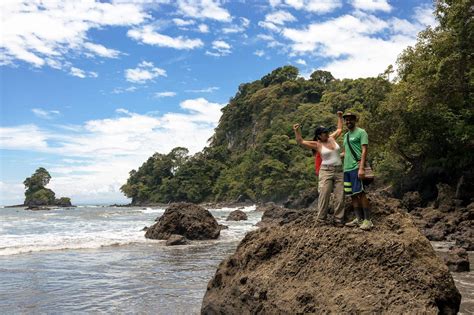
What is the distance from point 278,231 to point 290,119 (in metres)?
86.8

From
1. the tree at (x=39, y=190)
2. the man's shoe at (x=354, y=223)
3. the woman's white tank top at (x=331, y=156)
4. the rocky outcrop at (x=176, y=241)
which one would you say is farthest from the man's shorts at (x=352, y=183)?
the tree at (x=39, y=190)

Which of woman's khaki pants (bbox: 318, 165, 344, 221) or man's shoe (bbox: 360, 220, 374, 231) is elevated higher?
woman's khaki pants (bbox: 318, 165, 344, 221)

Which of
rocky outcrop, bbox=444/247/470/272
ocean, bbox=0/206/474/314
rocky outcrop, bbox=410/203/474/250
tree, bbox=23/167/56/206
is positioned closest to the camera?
ocean, bbox=0/206/474/314

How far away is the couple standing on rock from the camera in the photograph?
630 centimetres

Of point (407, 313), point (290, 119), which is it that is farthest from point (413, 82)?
point (290, 119)

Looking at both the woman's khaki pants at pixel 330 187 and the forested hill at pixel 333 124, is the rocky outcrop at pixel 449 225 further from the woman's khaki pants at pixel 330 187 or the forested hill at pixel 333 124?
the woman's khaki pants at pixel 330 187

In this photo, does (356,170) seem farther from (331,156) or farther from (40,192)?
(40,192)

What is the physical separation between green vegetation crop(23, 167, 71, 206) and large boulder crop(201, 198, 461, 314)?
390 ft

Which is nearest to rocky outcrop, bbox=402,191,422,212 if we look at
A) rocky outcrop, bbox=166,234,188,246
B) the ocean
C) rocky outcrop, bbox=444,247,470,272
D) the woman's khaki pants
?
the ocean

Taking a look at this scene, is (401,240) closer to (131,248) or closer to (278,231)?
(278,231)

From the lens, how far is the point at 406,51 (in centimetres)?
2933

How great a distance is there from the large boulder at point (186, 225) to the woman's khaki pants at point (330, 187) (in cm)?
1499

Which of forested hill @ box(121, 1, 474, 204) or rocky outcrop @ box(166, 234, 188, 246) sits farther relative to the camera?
forested hill @ box(121, 1, 474, 204)

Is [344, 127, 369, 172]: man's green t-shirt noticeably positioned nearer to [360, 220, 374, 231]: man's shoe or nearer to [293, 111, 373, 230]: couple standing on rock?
[293, 111, 373, 230]: couple standing on rock
